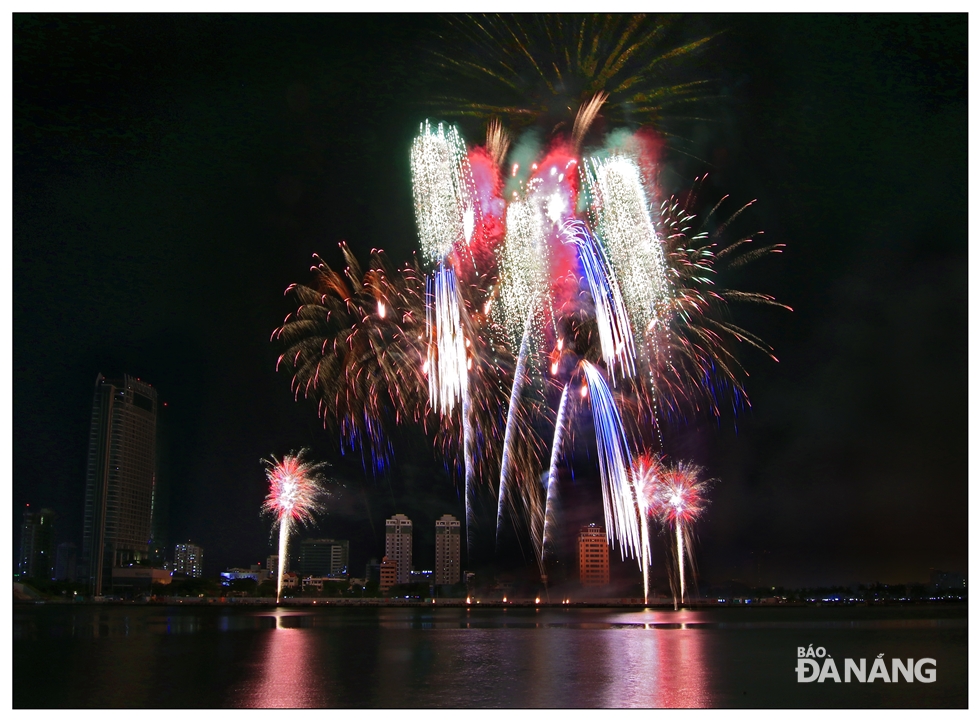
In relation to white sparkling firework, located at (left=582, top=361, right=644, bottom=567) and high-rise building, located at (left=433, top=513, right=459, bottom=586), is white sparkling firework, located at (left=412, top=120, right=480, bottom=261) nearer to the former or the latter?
white sparkling firework, located at (left=582, top=361, right=644, bottom=567)

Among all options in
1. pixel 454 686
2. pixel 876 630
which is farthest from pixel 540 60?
pixel 876 630

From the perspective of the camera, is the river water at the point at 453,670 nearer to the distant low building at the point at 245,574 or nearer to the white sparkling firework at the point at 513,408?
the white sparkling firework at the point at 513,408

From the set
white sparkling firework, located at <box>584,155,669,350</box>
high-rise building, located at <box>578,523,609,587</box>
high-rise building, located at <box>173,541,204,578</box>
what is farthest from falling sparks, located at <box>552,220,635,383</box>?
high-rise building, located at <box>173,541,204,578</box>

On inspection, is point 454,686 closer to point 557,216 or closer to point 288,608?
point 557,216

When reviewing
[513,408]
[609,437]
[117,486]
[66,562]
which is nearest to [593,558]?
[609,437]

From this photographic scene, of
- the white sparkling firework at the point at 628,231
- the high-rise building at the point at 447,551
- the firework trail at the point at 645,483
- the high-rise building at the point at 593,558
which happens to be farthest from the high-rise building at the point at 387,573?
the white sparkling firework at the point at 628,231

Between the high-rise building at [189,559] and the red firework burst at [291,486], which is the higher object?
the red firework burst at [291,486]
